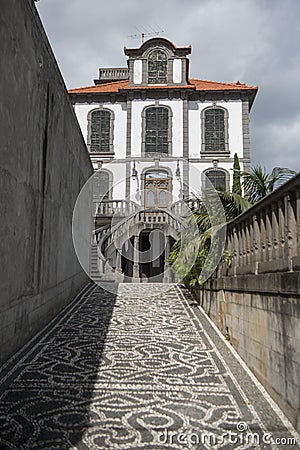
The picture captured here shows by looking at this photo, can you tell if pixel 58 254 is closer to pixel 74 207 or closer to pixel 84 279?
pixel 74 207

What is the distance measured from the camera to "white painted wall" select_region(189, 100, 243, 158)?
2264 cm

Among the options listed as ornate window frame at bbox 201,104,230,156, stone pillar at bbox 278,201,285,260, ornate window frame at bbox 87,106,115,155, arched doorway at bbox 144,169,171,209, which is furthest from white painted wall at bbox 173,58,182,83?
stone pillar at bbox 278,201,285,260

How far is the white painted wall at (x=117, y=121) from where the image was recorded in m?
23.1

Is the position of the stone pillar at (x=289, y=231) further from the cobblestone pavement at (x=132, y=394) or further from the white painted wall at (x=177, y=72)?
the white painted wall at (x=177, y=72)

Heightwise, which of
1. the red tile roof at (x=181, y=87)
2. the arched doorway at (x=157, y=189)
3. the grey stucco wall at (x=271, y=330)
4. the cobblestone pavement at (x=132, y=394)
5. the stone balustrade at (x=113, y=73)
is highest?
the stone balustrade at (x=113, y=73)

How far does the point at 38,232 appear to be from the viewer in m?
6.19

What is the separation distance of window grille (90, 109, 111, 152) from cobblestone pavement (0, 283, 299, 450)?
1713 centimetres

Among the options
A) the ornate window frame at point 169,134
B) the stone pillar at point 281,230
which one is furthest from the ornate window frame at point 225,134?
the stone pillar at point 281,230

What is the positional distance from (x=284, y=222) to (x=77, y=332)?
4.07 m

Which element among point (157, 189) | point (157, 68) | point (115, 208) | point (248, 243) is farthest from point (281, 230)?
point (157, 68)

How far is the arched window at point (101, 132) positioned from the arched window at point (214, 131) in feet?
17.7

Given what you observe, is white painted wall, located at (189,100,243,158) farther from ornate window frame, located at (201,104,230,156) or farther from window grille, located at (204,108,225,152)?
window grille, located at (204,108,225,152)

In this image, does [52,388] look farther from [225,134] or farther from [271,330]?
[225,134]

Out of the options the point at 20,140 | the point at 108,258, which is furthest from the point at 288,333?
the point at 108,258
